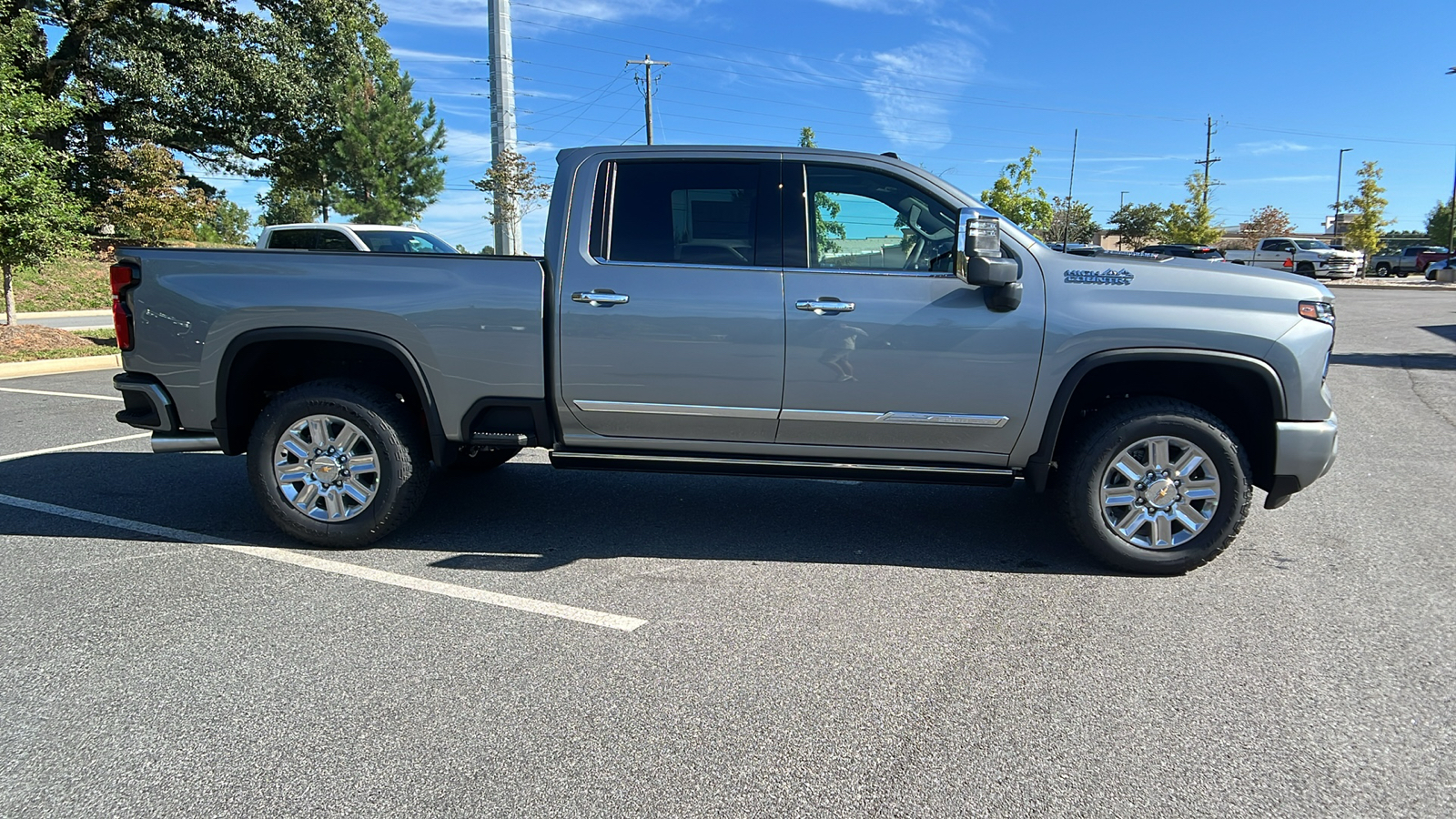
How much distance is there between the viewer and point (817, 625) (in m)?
3.79

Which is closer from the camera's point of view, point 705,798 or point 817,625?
point 705,798

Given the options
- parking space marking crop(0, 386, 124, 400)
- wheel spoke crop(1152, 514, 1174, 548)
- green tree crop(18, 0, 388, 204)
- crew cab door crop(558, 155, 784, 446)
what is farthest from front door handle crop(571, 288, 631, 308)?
green tree crop(18, 0, 388, 204)

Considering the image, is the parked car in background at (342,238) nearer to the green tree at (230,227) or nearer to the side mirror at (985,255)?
the side mirror at (985,255)

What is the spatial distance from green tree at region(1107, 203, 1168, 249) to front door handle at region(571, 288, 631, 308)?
66.0m

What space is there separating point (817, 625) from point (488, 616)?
1396 mm

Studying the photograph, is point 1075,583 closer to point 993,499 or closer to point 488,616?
point 993,499

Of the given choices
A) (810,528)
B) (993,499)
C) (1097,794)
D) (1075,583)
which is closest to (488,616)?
(810,528)

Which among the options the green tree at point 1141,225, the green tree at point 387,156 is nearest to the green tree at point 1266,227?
the green tree at point 1141,225

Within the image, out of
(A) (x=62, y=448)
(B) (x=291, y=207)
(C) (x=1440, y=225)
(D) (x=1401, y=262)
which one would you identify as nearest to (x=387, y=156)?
(B) (x=291, y=207)

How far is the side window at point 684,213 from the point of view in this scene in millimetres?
4531

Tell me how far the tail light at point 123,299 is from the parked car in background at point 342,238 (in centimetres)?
916

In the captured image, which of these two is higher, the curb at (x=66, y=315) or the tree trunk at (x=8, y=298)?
the tree trunk at (x=8, y=298)

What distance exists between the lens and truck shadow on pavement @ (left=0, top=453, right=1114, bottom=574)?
4723 millimetres

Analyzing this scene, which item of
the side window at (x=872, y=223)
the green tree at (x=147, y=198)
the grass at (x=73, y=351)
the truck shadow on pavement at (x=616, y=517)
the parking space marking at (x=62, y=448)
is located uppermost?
the green tree at (x=147, y=198)
